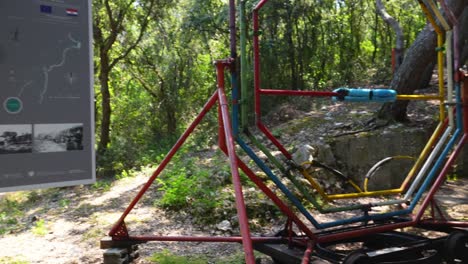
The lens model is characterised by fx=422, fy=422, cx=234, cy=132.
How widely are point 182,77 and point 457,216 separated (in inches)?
363

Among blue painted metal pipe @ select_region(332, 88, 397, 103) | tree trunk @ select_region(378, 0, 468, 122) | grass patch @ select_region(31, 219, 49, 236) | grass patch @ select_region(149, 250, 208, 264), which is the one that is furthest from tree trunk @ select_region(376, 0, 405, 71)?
grass patch @ select_region(31, 219, 49, 236)

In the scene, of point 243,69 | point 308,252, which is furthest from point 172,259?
point 243,69

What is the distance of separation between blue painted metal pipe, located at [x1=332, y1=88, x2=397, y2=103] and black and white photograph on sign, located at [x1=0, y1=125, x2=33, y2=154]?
1886mm

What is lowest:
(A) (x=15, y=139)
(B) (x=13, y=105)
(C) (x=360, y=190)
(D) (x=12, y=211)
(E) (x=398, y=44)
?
(D) (x=12, y=211)

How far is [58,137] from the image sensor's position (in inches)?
92.4

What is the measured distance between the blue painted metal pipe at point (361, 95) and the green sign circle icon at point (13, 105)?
1.90 m

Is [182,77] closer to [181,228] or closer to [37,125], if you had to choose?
[181,228]

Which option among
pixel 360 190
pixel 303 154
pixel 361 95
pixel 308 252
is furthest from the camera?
pixel 303 154

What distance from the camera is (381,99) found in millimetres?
2969

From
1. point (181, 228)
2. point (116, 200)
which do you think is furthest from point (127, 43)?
point (181, 228)

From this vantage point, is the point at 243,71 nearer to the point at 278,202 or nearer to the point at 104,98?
the point at 278,202

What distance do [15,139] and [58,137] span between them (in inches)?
8.8

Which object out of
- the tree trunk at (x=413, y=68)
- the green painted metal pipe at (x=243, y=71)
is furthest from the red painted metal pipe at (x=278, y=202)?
the tree trunk at (x=413, y=68)

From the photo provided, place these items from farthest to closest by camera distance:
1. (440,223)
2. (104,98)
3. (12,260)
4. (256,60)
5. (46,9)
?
(104,98), (12,260), (440,223), (256,60), (46,9)
